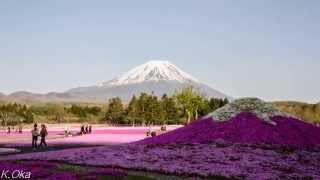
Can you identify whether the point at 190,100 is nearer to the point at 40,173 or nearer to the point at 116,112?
the point at 116,112

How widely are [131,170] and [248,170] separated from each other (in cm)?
616

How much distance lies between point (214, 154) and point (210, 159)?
2.64 meters

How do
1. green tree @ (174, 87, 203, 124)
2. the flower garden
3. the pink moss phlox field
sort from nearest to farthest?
the flower garden
the pink moss phlox field
green tree @ (174, 87, 203, 124)

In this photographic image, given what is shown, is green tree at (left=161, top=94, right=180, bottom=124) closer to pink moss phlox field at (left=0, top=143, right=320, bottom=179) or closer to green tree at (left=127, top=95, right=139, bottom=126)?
green tree at (left=127, top=95, right=139, bottom=126)

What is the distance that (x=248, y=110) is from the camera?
5275 cm

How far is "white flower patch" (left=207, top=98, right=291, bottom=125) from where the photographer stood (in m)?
51.8

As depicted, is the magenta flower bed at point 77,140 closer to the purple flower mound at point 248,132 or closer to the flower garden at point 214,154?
the purple flower mound at point 248,132

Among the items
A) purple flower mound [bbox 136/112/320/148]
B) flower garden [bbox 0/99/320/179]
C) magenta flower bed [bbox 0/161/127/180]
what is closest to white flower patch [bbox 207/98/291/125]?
flower garden [bbox 0/99/320/179]

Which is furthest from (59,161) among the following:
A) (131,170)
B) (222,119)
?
(222,119)

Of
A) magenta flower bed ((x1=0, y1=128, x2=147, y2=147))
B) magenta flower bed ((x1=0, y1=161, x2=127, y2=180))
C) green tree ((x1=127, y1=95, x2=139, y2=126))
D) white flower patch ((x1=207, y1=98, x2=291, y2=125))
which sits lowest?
magenta flower bed ((x1=0, y1=161, x2=127, y2=180))

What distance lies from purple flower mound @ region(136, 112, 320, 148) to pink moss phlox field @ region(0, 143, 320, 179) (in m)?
1.83

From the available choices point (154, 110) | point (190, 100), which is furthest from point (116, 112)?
point (190, 100)

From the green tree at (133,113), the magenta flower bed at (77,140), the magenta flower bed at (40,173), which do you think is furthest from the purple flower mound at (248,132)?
the green tree at (133,113)

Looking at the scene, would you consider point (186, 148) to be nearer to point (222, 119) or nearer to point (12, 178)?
point (222, 119)
